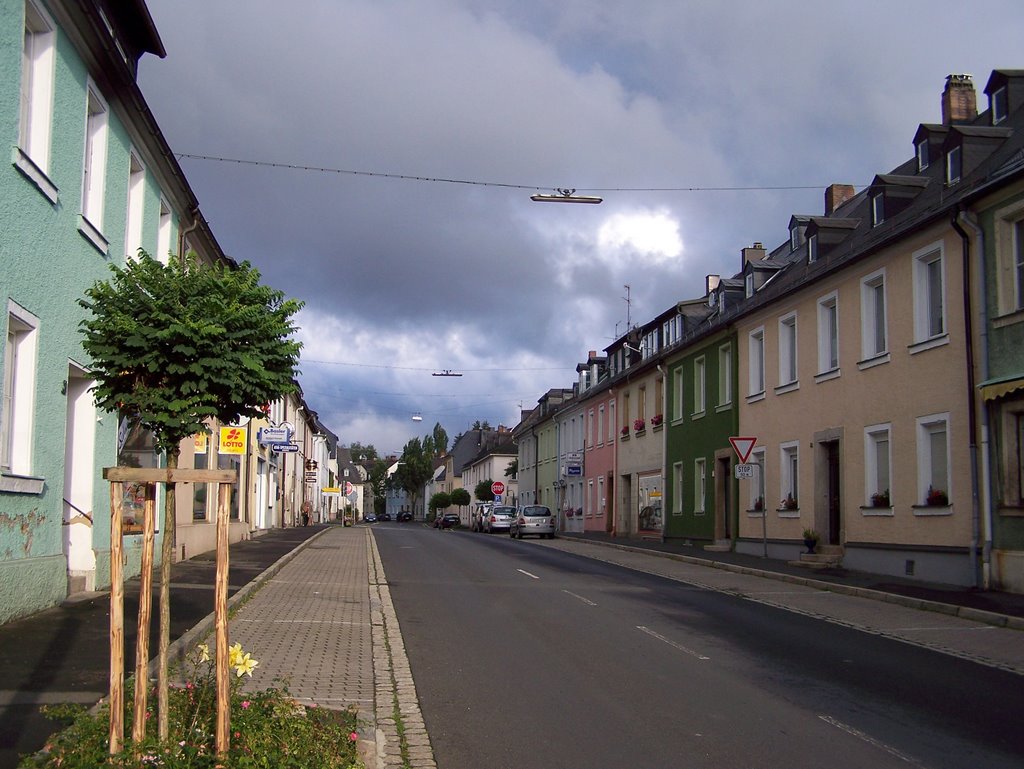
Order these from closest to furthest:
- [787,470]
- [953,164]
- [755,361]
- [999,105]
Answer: [953,164] → [999,105] → [787,470] → [755,361]

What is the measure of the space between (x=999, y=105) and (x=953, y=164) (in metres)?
2.93

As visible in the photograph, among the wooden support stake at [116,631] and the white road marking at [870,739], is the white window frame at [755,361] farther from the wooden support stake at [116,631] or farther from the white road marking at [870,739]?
the wooden support stake at [116,631]

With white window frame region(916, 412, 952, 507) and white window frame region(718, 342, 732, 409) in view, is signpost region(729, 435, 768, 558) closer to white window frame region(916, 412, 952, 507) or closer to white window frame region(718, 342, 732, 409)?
white window frame region(916, 412, 952, 507)

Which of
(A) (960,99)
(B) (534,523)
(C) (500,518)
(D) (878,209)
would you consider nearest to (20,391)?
(D) (878,209)

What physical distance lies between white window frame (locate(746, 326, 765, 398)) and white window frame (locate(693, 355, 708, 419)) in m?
3.73

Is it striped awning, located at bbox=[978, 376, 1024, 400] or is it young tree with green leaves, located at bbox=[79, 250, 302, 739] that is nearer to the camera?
young tree with green leaves, located at bbox=[79, 250, 302, 739]

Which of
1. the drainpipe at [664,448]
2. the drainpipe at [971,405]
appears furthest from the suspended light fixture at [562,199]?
the drainpipe at [664,448]

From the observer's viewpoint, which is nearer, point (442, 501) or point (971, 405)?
point (971, 405)

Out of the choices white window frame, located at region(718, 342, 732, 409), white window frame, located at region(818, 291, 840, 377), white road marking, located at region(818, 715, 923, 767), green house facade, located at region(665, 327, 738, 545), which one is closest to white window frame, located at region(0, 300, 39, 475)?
white road marking, located at region(818, 715, 923, 767)

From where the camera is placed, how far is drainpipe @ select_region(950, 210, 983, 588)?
56.4 ft

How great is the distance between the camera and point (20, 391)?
10984 millimetres

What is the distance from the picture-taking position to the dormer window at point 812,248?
25.2 metres

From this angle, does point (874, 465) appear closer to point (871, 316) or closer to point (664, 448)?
point (871, 316)

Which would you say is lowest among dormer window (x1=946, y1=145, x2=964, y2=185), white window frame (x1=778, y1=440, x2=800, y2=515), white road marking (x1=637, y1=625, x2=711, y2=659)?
white road marking (x1=637, y1=625, x2=711, y2=659)
